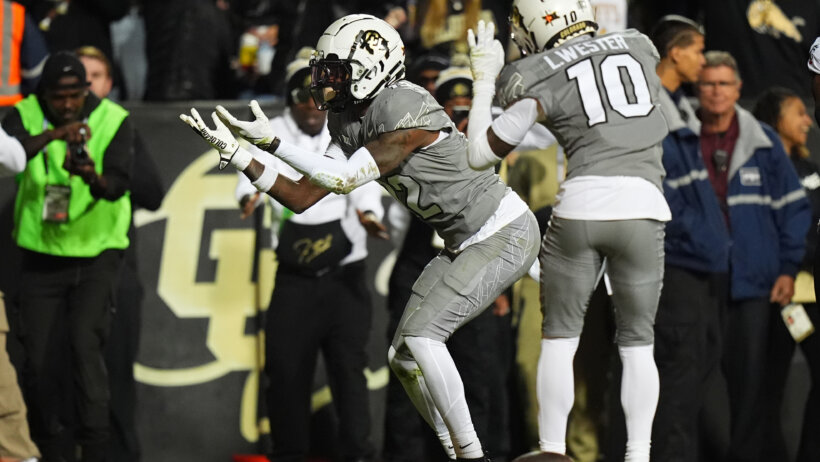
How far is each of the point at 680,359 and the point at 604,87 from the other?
1971 mm

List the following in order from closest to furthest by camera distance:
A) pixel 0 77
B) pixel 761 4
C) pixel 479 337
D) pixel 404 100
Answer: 1. pixel 404 100
2. pixel 479 337
3. pixel 0 77
4. pixel 761 4

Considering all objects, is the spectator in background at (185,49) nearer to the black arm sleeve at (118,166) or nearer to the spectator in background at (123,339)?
the spectator in background at (123,339)

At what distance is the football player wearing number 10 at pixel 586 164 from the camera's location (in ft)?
17.9

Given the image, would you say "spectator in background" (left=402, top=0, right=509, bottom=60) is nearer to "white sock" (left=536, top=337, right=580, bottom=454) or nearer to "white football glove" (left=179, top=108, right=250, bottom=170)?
"white sock" (left=536, top=337, right=580, bottom=454)

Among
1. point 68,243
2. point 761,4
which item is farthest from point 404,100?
point 761,4

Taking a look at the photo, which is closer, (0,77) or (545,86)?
(545,86)

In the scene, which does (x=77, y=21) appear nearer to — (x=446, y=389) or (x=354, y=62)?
(x=354, y=62)

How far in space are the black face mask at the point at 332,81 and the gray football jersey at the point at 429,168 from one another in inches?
3.7

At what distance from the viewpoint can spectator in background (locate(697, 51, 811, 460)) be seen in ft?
23.8

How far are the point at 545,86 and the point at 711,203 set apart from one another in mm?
1898

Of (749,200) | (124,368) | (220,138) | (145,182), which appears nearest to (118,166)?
(145,182)

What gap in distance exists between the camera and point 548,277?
5617 millimetres

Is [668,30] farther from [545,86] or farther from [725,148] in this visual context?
[545,86]

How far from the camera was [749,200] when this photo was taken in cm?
731
